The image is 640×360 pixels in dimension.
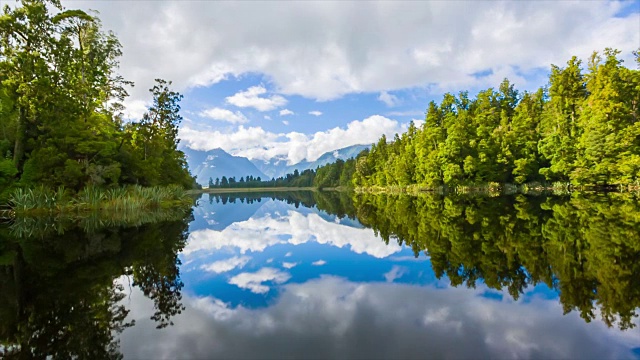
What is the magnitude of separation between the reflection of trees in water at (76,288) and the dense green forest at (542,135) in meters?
41.5

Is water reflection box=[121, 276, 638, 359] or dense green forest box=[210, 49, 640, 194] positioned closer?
water reflection box=[121, 276, 638, 359]

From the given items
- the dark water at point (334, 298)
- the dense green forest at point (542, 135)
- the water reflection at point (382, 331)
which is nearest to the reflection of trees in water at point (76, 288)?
the dark water at point (334, 298)

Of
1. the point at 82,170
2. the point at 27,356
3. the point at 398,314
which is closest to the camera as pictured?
the point at 27,356

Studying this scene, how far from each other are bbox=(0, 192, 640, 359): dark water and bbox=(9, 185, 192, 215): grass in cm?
937

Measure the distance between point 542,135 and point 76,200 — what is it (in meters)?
50.4

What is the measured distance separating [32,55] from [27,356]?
24.9 metres

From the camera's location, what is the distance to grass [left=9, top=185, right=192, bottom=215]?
64.3 feet

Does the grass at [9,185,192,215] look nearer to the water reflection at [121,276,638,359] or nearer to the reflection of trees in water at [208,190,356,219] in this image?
the reflection of trees in water at [208,190,356,219]

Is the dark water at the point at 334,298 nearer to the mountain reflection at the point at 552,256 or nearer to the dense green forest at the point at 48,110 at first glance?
the mountain reflection at the point at 552,256

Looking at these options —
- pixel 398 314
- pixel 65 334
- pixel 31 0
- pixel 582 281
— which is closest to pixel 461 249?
pixel 582 281

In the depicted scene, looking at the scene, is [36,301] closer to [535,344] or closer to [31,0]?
[535,344]

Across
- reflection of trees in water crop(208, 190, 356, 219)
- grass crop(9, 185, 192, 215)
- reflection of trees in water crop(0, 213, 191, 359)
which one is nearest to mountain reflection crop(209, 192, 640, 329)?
reflection of trees in water crop(0, 213, 191, 359)

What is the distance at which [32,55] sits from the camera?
21797mm

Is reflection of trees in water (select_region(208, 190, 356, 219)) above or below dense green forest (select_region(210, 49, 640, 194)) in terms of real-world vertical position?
below
